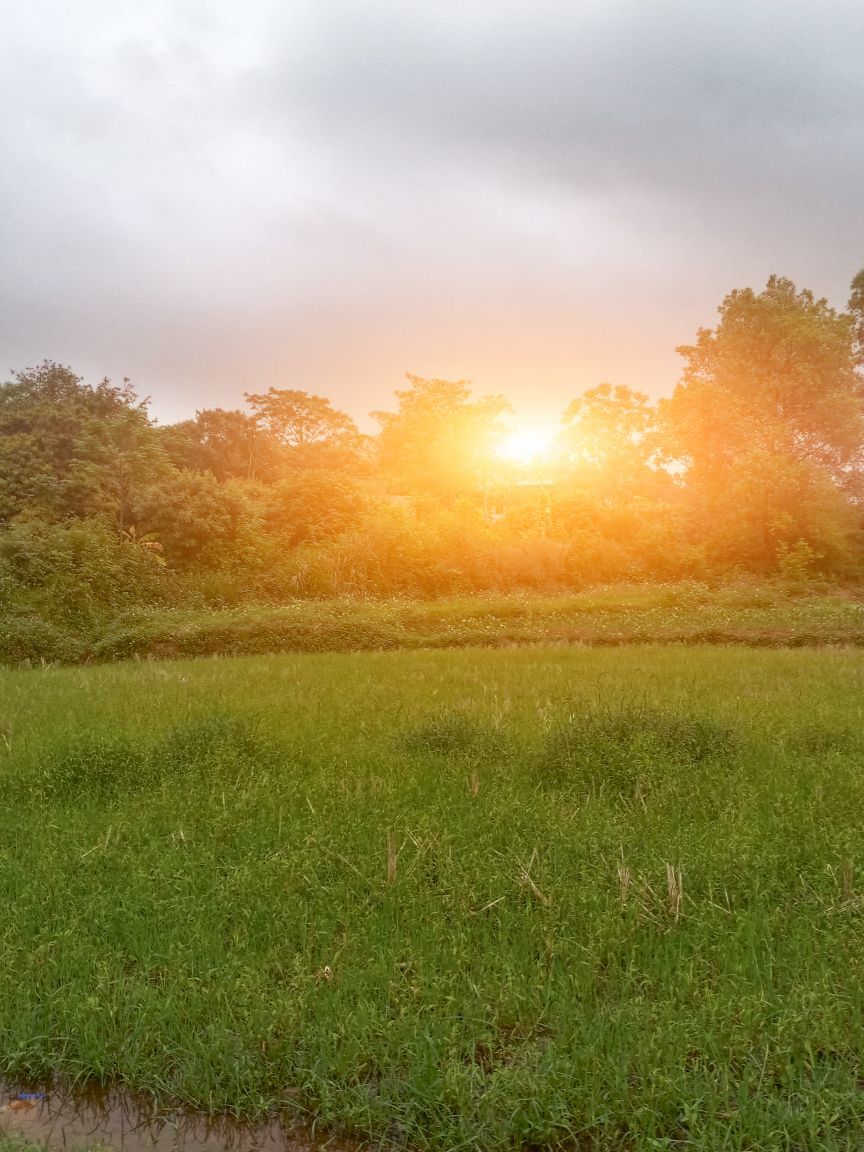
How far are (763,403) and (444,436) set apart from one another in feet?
60.8

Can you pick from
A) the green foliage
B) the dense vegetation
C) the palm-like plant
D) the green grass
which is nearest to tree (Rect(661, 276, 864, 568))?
the dense vegetation

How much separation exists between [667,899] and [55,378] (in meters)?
36.4

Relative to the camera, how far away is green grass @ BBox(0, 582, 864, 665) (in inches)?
654

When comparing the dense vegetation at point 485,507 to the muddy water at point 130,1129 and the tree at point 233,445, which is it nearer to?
the muddy water at point 130,1129

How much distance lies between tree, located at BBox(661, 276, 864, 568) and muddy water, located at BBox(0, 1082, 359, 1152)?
30.8 metres

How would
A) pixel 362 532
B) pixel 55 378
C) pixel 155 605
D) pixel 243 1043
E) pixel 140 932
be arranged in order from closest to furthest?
pixel 243 1043 < pixel 140 932 < pixel 155 605 < pixel 362 532 < pixel 55 378

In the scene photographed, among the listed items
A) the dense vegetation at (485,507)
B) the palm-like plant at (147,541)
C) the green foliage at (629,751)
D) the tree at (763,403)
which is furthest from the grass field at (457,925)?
the tree at (763,403)

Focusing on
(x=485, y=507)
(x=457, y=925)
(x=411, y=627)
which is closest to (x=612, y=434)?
(x=485, y=507)

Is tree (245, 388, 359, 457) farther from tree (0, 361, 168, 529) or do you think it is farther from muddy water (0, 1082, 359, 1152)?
muddy water (0, 1082, 359, 1152)

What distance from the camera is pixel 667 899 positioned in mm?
3746

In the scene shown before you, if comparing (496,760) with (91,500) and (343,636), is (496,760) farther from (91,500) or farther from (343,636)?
(91,500)

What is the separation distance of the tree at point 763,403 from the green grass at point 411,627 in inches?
444

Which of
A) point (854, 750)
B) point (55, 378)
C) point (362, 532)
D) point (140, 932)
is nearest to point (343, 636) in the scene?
point (362, 532)

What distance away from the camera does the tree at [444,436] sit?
46031 millimetres
